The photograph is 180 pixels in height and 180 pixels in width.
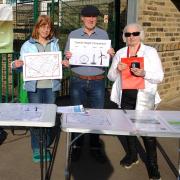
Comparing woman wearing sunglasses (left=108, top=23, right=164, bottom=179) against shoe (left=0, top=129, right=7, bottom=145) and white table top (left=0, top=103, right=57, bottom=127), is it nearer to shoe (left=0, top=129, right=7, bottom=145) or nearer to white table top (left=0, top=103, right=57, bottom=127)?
white table top (left=0, top=103, right=57, bottom=127)

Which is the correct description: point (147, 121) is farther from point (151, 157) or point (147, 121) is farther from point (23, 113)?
point (23, 113)

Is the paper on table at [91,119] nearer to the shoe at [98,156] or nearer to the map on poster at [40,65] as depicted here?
the map on poster at [40,65]

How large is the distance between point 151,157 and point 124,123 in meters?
0.95

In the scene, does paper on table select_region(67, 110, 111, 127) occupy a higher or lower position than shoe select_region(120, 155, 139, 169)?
higher

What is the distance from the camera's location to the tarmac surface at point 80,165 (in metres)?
4.80

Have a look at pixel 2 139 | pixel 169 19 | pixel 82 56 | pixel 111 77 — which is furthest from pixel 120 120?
pixel 169 19

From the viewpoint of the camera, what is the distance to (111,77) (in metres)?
4.81

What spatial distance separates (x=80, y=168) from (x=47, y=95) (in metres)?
0.97

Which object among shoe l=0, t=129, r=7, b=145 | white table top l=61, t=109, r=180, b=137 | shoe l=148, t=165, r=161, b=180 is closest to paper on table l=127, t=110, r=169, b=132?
white table top l=61, t=109, r=180, b=137

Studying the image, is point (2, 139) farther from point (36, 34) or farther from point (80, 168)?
point (36, 34)

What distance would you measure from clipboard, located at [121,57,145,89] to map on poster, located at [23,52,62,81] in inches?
31.8

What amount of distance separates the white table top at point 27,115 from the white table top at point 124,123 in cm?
15

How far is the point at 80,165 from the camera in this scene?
16.8 ft

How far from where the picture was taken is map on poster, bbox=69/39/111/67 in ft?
16.2
